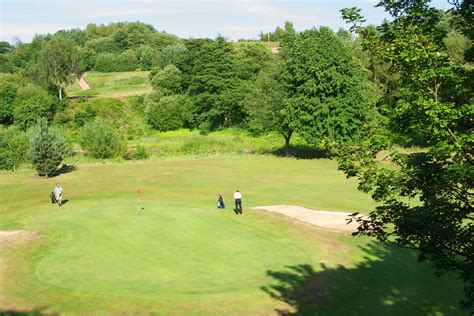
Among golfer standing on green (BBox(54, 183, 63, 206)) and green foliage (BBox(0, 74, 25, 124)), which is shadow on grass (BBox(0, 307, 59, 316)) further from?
green foliage (BBox(0, 74, 25, 124))

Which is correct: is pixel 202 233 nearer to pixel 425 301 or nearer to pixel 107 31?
pixel 425 301

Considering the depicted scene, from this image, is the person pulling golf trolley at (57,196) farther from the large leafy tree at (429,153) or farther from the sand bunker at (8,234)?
the large leafy tree at (429,153)

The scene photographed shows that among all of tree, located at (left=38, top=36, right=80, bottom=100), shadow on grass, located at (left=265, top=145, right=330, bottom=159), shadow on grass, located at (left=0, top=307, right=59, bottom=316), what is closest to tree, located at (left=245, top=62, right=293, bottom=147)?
shadow on grass, located at (left=265, top=145, right=330, bottom=159)

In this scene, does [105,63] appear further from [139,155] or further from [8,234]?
[8,234]

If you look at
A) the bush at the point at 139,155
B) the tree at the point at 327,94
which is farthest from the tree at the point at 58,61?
the tree at the point at 327,94

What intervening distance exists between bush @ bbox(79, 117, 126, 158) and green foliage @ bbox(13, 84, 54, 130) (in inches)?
1025

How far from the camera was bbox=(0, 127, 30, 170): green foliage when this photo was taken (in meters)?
60.8

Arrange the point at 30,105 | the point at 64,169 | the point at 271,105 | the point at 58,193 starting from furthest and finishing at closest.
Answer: the point at 30,105, the point at 271,105, the point at 64,169, the point at 58,193

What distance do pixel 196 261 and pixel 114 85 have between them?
107 meters

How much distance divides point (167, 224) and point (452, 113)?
2328 centimetres

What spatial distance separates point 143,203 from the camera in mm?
39875

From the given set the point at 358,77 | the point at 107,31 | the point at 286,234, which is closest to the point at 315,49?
the point at 358,77

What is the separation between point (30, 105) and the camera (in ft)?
294

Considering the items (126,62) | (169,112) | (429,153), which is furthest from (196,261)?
(126,62)
